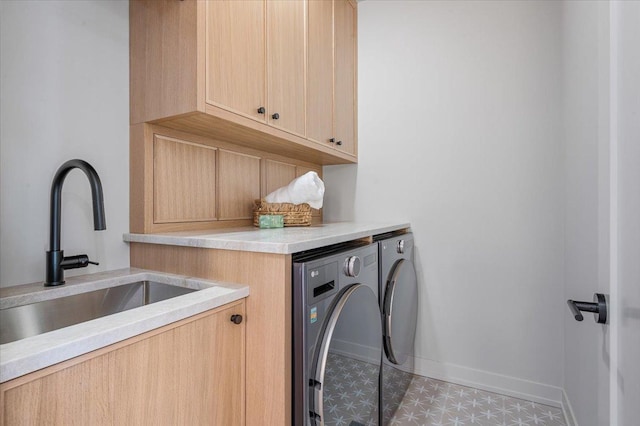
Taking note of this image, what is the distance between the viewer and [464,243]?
2.04 m

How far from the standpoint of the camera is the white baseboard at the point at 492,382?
1821mm

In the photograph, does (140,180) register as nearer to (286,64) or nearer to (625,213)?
(286,64)

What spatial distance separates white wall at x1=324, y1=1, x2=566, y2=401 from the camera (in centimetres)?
183

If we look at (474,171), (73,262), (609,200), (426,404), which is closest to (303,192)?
(73,262)

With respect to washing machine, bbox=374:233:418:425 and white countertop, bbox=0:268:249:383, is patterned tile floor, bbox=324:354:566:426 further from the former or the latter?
white countertop, bbox=0:268:249:383

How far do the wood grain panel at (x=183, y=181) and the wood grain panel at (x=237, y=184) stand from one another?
0.05 m

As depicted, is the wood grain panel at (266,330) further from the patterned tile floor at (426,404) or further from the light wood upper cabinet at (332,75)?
the light wood upper cabinet at (332,75)

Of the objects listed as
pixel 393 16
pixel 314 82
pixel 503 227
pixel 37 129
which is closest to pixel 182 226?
pixel 37 129

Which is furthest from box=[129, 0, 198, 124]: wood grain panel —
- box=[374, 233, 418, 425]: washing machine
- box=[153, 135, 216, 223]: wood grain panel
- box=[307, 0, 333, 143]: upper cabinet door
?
box=[374, 233, 418, 425]: washing machine

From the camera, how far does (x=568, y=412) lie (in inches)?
65.2

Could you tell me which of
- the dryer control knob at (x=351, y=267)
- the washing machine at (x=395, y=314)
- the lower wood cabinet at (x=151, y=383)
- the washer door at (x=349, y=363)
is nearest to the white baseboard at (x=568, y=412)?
the washing machine at (x=395, y=314)

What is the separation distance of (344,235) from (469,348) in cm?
138

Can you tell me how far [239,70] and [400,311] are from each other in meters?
1.43

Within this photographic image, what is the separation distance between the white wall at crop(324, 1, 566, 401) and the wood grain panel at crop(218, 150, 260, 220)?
86 centimetres
